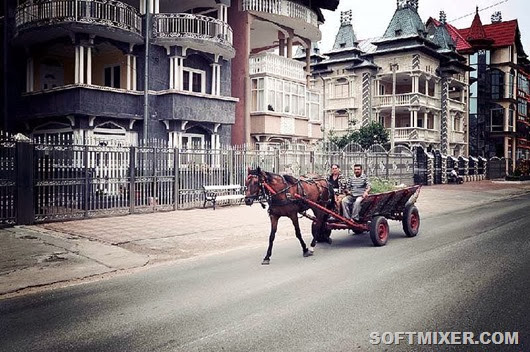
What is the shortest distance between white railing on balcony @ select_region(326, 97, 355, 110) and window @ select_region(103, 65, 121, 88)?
25.8m

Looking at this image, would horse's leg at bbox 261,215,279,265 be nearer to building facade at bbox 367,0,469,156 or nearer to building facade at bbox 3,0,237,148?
building facade at bbox 3,0,237,148

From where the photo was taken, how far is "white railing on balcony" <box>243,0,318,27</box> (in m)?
25.5

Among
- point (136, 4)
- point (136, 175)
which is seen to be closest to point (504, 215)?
point (136, 175)

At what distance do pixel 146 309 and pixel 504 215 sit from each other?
47.3 feet

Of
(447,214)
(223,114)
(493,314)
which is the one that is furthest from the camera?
(223,114)

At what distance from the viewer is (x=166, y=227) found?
1265 centimetres

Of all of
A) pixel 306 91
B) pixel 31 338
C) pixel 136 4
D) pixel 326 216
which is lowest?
pixel 31 338

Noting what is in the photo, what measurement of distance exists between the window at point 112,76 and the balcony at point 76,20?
2.69m

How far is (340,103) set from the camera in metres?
44.6

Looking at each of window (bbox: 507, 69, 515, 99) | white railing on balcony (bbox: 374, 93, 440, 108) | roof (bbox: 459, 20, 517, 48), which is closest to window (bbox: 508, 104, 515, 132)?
window (bbox: 507, 69, 515, 99)

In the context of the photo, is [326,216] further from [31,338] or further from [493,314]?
[31,338]

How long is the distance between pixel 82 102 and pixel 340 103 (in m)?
29.8

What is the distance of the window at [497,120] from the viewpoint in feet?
183

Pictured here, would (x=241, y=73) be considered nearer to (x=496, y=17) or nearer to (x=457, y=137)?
(x=457, y=137)
